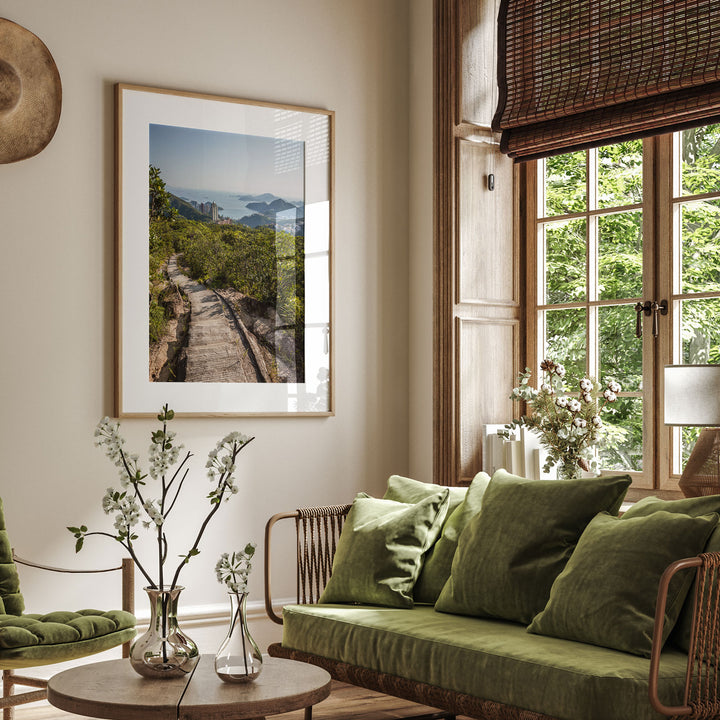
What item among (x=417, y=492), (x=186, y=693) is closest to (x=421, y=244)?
(x=417, y=492)

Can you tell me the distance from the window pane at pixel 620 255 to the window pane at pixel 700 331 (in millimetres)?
267

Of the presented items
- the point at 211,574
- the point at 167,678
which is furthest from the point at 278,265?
the point at 167,678

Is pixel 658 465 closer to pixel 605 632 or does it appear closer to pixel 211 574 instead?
pixel 605 632

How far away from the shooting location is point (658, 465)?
4.38 metres

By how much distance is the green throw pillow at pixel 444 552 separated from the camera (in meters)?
3.68

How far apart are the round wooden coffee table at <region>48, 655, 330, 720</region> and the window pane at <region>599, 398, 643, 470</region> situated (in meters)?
2.16

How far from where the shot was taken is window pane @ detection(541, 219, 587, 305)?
4.77 m

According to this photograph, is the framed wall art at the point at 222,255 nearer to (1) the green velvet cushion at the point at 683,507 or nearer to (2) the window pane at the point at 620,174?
(2) the window pane at the point at 620,174

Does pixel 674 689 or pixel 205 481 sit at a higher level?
pixel 205 481

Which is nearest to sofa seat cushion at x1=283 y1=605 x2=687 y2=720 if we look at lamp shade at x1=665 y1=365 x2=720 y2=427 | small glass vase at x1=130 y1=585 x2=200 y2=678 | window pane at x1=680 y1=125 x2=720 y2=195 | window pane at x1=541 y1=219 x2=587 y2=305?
small glass vase at x1=130 y1=585 x2=200 y2=678

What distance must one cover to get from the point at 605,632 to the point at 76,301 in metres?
2.49

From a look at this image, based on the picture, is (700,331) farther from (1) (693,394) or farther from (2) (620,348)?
(1) (693,394)

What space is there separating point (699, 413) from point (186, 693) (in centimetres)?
194

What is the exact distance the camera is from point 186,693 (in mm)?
2555
